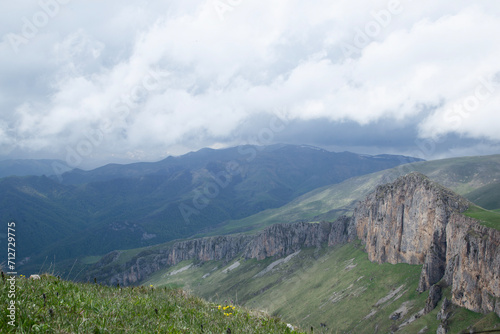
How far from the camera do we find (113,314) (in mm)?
10078

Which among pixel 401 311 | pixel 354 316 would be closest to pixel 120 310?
pixel 401 311

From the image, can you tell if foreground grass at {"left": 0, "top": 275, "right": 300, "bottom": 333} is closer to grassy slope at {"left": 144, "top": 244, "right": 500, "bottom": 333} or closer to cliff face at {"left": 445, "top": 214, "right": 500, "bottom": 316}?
grassy slope at {"left": 144, "top": 244, "right": 500, "bottom": 333}

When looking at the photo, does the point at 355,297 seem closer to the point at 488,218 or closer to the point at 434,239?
the point at 434,239

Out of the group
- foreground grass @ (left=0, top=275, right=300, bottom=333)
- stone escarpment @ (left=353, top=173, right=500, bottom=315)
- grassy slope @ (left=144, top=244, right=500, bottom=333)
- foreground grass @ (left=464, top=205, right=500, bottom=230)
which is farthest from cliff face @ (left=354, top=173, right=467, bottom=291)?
foreground grass @ (left=0, top=275, right=300, bottom=333)

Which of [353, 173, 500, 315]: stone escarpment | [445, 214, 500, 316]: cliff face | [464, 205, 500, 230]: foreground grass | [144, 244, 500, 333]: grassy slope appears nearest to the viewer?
[445, 214, 500, 316]: cliff face

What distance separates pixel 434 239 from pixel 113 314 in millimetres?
138619

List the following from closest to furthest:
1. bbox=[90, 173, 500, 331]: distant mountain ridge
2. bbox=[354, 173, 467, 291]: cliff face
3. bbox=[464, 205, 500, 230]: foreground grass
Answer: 1. bbox=[90, 173, 500, 331]: distant mountain ridge
2. bbox=[464, 205, 500, 230]: foreground grass
3. bbox=[354, 173, 467, 291]: cliff face

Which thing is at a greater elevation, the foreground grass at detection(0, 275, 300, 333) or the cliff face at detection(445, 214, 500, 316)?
the foreground grass at detection(0, 275, 300, 333)

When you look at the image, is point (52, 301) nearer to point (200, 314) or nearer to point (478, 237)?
point (200, 314)

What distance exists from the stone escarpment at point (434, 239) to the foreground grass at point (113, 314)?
97636 millimetres

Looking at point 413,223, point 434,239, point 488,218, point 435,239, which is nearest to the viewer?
point 488,218

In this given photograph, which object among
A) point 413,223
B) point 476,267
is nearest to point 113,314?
point 476,267

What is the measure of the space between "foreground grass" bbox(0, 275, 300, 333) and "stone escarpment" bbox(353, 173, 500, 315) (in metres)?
97.6

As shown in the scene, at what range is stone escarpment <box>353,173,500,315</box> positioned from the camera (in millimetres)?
85625
